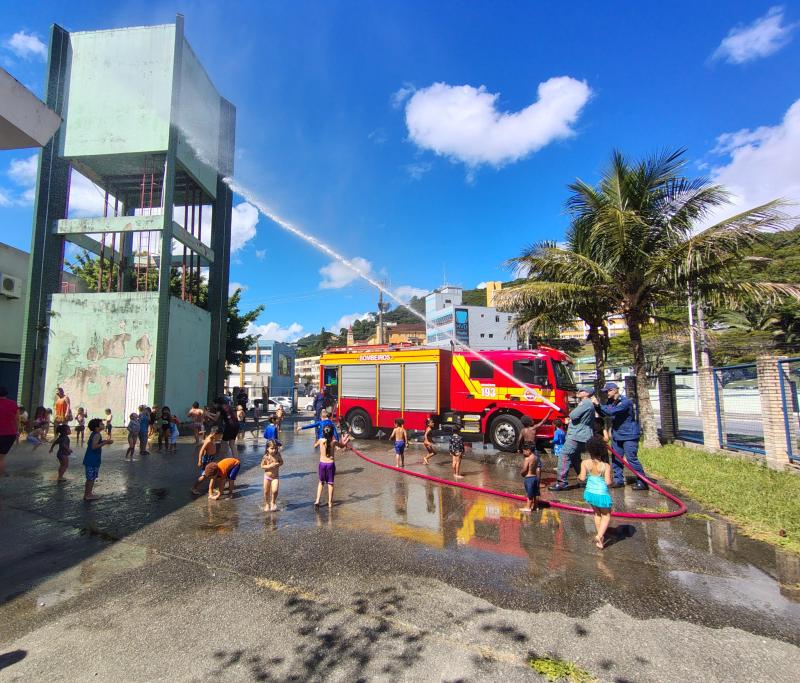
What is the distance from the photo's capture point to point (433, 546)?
17.1 feet

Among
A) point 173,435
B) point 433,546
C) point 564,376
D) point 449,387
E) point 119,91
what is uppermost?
point 119,91

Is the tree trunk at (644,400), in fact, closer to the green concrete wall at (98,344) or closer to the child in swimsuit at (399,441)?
the child in swimsuit at (399,441)

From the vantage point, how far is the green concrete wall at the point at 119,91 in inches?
645

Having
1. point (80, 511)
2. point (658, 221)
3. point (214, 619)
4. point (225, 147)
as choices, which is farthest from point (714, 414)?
point (225, 147)

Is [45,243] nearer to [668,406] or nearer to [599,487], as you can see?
[599,487]

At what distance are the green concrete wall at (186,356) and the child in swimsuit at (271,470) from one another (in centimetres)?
1134

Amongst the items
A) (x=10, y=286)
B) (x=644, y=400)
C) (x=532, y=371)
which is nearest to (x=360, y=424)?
(x=532, y=371)

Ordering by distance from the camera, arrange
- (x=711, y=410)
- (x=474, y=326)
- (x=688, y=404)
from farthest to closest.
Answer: (x=474, y=326), (x=688, y=404), (x=711, y=410)

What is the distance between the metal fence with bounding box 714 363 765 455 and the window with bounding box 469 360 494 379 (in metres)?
5.35

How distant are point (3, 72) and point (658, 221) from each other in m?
12.9

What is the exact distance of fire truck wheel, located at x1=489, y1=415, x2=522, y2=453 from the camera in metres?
12.1

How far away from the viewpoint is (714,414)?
10477 millimetres

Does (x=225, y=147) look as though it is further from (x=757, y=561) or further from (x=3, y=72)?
(x=757, y=561)

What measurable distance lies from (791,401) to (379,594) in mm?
8593
